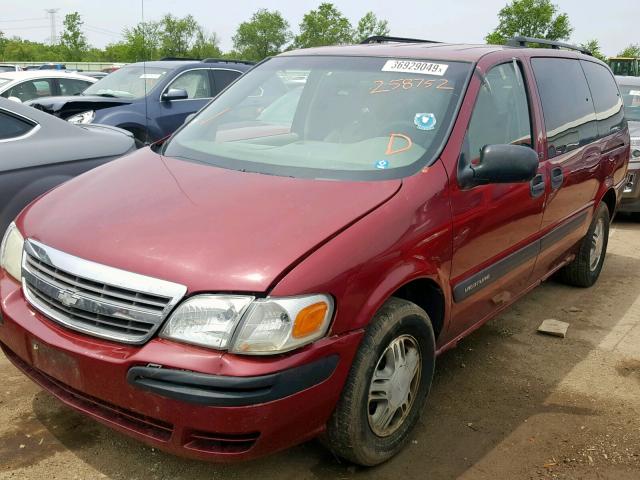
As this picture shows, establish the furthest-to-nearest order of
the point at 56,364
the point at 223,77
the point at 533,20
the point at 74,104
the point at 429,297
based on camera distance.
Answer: the point at 533,20
the point at 223,77
the point at 74,104
the point at 429,297
the point at 56,364

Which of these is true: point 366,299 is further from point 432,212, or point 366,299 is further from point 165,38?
point 165,38

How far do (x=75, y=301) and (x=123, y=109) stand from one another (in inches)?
254

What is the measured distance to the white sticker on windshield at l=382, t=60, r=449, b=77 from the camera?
339 cm

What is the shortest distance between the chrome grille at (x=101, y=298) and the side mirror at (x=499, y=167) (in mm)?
1490

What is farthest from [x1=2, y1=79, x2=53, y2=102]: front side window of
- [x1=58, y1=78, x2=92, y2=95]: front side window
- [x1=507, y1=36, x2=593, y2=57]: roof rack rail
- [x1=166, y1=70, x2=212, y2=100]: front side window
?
[x1=507, y1=36, x2=593, y2=57]: roof rack rail

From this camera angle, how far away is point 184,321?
2248 millimetres

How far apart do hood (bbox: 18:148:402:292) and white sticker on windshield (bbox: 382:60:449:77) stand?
2.81ft

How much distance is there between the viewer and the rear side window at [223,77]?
32.1ft

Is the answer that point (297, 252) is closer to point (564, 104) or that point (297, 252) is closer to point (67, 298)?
point (67, 298)

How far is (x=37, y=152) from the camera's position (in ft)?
14.6

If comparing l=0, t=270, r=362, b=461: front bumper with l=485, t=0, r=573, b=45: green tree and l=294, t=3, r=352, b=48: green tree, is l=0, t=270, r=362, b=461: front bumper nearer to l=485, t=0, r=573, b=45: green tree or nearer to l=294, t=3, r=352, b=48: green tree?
l=485, t=0, r=573, b=45: green tree

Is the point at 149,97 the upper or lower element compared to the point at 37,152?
upper

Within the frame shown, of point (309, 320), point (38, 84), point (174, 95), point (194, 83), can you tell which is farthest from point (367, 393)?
point (38, 84)

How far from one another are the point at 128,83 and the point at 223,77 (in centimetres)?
140
